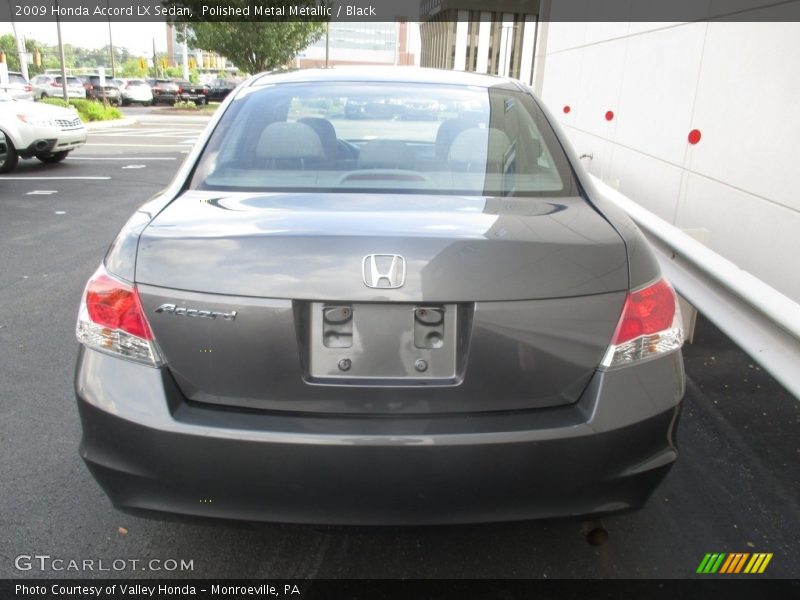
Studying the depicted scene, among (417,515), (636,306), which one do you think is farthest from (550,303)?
(417,515)

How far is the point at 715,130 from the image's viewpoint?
5.45 meters

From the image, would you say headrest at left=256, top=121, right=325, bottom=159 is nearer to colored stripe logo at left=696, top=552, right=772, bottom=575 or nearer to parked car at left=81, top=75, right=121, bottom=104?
colored stripe logo at left=696, top=552, right=772, bottom=575

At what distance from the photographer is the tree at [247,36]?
36.8m

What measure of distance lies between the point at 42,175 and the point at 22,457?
10490mm

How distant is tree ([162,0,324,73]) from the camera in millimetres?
36750

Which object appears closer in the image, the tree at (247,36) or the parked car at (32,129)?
the parked car at (32,129)

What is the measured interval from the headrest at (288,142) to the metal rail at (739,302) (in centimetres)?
121

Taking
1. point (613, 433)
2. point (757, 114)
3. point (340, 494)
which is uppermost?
point (757, 114)

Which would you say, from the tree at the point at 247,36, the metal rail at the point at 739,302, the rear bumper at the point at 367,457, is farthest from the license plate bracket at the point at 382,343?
the tree at the point at 247,36

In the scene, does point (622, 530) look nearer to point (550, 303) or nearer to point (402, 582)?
point (402, 582)

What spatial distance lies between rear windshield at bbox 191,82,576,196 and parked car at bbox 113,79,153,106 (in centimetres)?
4540

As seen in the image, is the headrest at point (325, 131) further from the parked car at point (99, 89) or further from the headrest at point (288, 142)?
the parked car at point (99, 89)

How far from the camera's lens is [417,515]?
1.92 meters

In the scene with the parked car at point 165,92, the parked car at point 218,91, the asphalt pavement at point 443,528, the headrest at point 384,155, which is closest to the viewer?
the asphalt pavement at point 443,528
